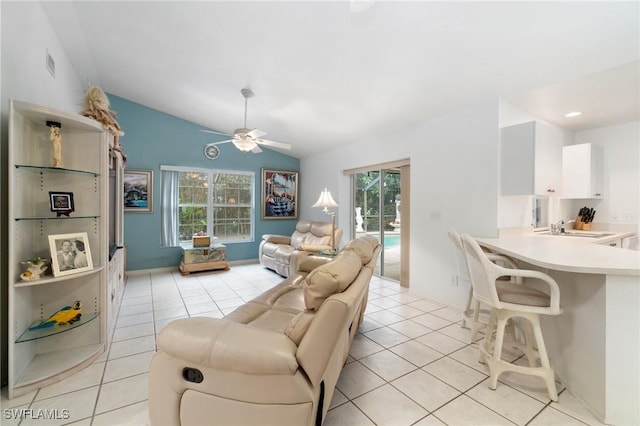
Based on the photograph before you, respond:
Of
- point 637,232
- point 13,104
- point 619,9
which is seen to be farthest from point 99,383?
point 637,232

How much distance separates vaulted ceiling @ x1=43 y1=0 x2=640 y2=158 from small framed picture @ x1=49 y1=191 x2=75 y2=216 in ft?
5.32

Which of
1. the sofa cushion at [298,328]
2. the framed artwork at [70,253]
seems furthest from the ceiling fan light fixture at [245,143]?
the sofa cushion at [298,328]

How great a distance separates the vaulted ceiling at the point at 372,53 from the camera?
6.79 ft

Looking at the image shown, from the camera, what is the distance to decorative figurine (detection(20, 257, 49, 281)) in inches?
73.0

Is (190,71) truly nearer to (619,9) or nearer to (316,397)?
(316,397)

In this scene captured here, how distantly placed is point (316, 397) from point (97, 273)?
7.04ft

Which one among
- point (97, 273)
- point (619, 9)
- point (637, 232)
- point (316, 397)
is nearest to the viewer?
point (316, 397)

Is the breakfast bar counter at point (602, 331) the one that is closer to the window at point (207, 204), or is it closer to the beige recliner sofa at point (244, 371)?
the beige recliner sofa at point (244, 371)

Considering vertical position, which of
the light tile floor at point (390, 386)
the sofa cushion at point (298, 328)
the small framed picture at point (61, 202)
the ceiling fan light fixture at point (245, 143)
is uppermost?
the ceiling fan light fixture at point (245, 143)

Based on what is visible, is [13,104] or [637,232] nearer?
[13,104]

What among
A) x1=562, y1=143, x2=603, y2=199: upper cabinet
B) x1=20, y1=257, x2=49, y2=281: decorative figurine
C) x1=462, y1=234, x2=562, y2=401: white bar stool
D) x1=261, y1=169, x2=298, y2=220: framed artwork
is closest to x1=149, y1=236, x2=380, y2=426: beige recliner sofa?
x1=462, y1=234, x2=562, y2=401: white bar stool

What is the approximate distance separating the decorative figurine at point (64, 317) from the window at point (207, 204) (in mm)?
3211

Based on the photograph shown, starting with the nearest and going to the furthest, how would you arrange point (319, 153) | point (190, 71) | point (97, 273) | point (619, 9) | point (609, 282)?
point (609, 282) < point (619, 9) < point (97, 273) < point (190, 71) < point (319, 153)

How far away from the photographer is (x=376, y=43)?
7.95 feet
